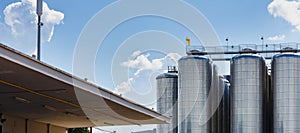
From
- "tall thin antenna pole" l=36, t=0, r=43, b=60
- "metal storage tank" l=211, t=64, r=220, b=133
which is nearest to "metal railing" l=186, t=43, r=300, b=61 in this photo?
"metal storage tank" l=211, t=64, r=220, b=133

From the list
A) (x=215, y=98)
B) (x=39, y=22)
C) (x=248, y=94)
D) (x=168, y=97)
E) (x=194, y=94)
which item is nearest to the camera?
(x=39, y=22)

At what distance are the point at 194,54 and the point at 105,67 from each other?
30.6 metres

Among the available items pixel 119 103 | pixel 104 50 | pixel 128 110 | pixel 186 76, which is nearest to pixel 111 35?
pixel 104 50

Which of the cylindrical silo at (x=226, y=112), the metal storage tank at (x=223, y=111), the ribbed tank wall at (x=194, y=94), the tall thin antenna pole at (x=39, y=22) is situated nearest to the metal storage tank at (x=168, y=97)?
the ribbed tank wall at (x=194, y=94)

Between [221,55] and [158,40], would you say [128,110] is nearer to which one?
[158,40]

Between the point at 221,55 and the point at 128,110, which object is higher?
the point at 221,55

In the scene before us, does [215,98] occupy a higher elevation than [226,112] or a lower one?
higher

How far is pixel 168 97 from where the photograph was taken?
5116 centimetres

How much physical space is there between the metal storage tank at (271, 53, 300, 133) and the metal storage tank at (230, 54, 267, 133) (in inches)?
42.7

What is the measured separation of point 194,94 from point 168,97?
5.44 metres

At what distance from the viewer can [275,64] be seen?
45375mm

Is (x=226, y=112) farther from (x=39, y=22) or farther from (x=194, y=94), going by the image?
(x=39, y=22)

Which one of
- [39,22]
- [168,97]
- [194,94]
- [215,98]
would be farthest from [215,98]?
[39,22]

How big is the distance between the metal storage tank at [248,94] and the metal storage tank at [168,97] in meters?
5.95
